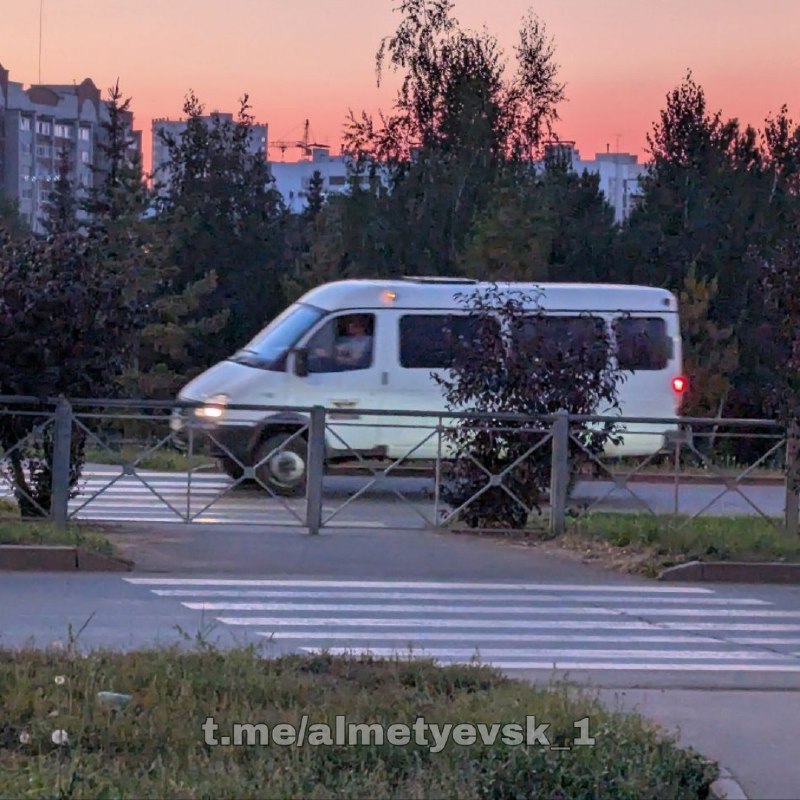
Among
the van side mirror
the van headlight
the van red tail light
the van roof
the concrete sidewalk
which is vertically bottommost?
the concrete sidewalk

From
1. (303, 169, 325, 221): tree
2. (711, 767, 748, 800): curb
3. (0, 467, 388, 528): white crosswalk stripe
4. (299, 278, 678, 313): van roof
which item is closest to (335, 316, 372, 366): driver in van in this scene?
(299, 278, 678, 313): van roof

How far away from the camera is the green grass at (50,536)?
12.6 m

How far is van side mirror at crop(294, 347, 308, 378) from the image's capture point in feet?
60.3

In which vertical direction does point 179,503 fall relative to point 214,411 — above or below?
below

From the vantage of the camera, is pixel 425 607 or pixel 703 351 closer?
pixel 425 607

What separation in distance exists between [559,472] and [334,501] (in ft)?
11.1

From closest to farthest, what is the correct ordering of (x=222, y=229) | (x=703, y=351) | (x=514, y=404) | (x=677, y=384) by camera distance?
(x=514, y=404), (x=677, y=384), (x=703, y=351), (x=222, y=229)

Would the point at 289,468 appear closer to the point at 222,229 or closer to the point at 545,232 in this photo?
the point at 545,232

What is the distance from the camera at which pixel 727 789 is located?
605 cm

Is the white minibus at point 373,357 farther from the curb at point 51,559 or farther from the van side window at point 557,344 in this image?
the curb at point 51,559

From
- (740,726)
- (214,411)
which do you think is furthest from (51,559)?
(740,726)

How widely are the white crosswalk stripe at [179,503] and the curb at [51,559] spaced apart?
194cm

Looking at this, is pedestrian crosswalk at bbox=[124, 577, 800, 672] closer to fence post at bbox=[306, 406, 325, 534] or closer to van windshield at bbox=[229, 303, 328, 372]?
fence post at bbox=[306, 406, 325, 534]

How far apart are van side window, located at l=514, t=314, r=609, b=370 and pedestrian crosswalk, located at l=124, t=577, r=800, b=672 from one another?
345 cm
